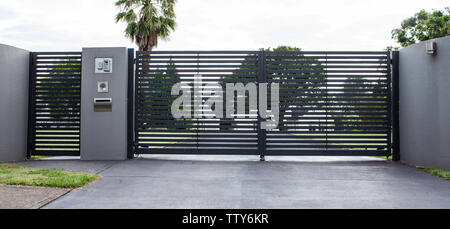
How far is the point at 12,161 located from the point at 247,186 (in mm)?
4839

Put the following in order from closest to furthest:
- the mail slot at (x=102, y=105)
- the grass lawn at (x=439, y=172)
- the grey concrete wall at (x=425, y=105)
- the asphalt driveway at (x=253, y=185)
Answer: the asphalt driveway at (x=253, y=185) < the grass lawn at (x=439, y=172) < the grey concrete wall at (x=425, y=105) < the mail slot at (x=102, y=105)

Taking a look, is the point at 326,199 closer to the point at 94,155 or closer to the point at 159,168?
the point at 159,168

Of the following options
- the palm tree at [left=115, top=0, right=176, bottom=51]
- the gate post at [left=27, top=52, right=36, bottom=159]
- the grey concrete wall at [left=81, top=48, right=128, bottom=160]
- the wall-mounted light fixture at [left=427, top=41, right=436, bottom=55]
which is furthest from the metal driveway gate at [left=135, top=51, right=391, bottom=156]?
the palm tree at [left=115, top=0, right=176, bottom=51]

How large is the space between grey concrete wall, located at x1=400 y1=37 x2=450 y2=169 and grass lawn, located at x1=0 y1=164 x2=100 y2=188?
552 cm

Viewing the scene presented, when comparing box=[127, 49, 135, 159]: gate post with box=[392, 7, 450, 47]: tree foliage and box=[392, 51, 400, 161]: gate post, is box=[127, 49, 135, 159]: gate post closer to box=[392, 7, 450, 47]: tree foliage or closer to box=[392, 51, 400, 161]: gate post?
box=[392, 51, 400, 161]: gate post

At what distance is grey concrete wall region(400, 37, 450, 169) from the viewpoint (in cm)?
492

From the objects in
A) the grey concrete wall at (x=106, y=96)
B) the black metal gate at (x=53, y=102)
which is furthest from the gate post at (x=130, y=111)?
the black metal gate at (x=53, y=102)

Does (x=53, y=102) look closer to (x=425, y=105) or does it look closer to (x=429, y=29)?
(x=425, y=105)

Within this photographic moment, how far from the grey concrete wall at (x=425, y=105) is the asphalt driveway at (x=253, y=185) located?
0.42 m

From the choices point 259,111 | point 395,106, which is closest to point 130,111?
point 259,111

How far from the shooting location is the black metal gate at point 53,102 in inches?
232

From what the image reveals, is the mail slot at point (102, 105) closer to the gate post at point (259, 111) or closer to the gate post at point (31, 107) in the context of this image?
the gate post at point (31, 107)

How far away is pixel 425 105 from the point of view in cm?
519

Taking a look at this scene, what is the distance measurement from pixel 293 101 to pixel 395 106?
6.59 feet
